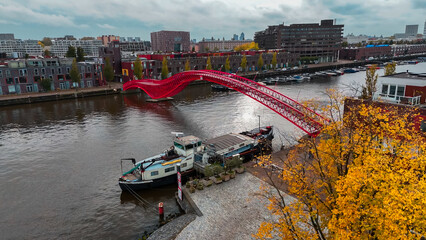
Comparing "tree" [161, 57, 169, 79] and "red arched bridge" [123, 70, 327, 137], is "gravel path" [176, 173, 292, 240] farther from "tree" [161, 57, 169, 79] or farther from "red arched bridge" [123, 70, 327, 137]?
"tree" [161, 57, 169, 79]

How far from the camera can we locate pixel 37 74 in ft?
268

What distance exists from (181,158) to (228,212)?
10612mm

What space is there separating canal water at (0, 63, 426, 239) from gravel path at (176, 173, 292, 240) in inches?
168

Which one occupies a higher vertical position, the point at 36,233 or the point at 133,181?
the point at 133,181

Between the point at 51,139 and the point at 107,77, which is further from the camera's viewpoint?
the point at 107,77

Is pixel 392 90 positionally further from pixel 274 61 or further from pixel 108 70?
pixel 274 61

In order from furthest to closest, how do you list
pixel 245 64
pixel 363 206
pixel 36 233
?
pixel 245 64 < pixel 36 233 < pixel 363 206

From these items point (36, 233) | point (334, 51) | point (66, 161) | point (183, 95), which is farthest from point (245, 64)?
point (36, 233)

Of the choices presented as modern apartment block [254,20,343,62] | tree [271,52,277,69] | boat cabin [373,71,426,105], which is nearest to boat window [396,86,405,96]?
boat cabin [373,71,426,105]

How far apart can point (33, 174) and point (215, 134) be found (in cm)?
2575

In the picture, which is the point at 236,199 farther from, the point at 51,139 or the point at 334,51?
the point at 334,51

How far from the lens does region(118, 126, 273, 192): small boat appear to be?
28.4 meters

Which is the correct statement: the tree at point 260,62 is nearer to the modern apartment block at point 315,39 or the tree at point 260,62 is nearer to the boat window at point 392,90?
the modern apartment block at point 315,39

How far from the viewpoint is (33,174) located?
32750 millimetres
